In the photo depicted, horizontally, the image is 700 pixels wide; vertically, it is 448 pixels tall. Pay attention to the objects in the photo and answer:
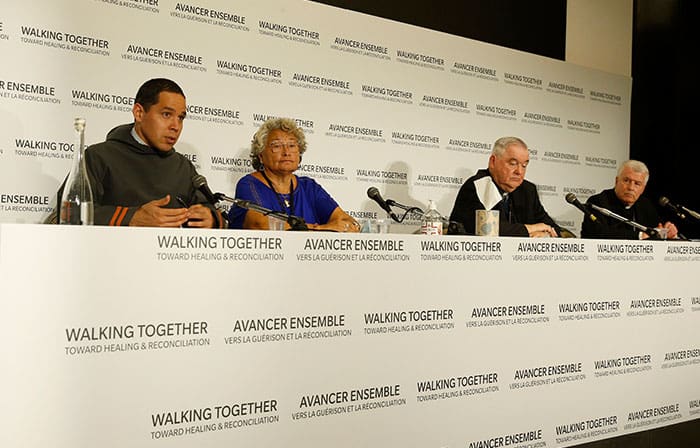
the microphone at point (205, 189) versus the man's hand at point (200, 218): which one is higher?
the microphone at point (205, 189)

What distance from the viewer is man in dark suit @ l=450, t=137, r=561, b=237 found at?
348cm

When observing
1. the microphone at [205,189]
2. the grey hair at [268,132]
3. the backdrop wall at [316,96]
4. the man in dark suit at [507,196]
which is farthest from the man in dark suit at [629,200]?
the microphone at [205,189]

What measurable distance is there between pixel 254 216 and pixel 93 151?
72 cm

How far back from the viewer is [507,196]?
13.5 feet

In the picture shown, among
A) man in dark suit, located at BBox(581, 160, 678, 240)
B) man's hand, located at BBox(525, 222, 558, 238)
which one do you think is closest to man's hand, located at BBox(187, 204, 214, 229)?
man's hand, located at BBox(525, 222, 558, 238)

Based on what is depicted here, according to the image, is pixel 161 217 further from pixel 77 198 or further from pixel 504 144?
pixel 504 144

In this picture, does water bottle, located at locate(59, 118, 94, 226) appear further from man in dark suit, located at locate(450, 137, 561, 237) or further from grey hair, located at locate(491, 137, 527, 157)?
grey hair, located at locate(491, 137, 527, 157)

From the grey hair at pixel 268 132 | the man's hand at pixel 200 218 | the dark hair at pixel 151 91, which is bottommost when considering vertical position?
the man's hand at pixel 200 218

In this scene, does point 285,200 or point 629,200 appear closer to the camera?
point 285,200

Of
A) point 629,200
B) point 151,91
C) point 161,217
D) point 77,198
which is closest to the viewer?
point 77,198

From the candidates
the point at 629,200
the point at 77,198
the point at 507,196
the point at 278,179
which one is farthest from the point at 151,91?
the point at 629,200

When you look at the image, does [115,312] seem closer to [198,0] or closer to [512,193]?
[198,0]

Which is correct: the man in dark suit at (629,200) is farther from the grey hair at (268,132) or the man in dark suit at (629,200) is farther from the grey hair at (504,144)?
the grey hair at (268,132)

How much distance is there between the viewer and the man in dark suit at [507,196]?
11.4ft
